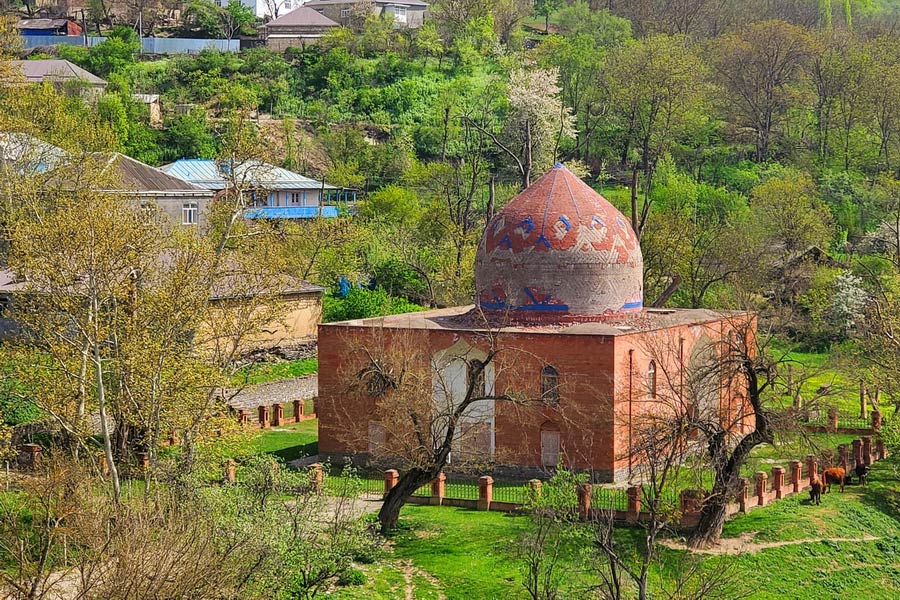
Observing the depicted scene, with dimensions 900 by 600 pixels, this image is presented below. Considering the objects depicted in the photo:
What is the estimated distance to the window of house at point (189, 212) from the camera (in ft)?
183

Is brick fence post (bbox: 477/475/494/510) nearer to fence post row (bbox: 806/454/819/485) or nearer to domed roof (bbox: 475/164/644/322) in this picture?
domed roof (bbox: 475/164/644/322)

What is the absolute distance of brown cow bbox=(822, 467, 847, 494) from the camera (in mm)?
31406

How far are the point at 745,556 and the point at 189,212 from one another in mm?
34862

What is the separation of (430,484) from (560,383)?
12.4 ft

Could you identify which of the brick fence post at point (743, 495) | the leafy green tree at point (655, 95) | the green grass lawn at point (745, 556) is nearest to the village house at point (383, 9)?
the leafy green tree at point (655, 95)

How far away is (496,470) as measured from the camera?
103 ft

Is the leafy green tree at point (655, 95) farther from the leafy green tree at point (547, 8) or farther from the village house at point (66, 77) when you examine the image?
the leafy green tree at point (547, 8)

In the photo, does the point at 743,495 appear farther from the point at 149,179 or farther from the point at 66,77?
the point at 66,77

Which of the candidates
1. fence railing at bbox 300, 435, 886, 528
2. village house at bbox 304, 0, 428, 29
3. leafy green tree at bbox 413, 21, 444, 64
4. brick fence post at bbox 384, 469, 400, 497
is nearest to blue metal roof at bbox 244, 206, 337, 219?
leafy green tree at bbox 413, 21, 444, 64

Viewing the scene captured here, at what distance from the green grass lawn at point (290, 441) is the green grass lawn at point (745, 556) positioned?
5310mm

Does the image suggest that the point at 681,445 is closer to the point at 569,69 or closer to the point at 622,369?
the point at 622,369

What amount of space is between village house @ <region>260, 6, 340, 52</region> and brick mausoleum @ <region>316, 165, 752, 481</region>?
6650 centimetres

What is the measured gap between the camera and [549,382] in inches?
1230

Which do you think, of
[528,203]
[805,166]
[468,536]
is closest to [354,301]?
[528,203]
